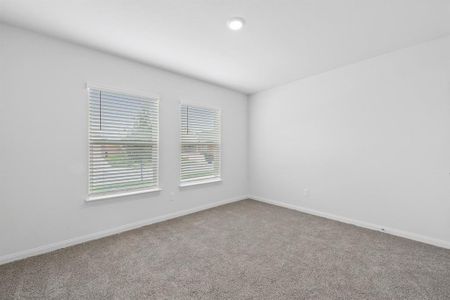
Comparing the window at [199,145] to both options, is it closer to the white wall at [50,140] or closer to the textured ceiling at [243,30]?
the white wall at [50,140]

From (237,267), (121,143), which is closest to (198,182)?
(121,143)

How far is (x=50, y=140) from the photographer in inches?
92.7

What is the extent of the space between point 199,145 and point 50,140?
217 cm

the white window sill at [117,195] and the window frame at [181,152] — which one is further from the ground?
the window frame at [181,152]

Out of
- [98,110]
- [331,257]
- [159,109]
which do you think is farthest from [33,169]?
[331,257]

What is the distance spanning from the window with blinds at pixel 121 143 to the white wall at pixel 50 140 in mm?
117

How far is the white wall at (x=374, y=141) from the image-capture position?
96.7 inches

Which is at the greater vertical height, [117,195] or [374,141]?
[374,141]

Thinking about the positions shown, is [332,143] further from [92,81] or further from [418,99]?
[92,81]

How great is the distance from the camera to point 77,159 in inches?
99.6

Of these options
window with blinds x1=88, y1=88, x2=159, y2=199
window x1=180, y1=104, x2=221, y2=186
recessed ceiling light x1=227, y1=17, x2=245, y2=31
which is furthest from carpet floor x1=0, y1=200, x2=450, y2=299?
recessed ceiling light x1=227, y1=17, x2=245, y2=31

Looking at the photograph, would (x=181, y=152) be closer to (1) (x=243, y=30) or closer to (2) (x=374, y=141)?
(1) (x=243, y=30)

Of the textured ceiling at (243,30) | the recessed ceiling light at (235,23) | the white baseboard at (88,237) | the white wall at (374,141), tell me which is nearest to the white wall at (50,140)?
the white baseboard at (88,237)

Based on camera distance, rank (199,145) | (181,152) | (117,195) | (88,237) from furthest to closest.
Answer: (199,145), (181,152), (117,195), (88,237)
